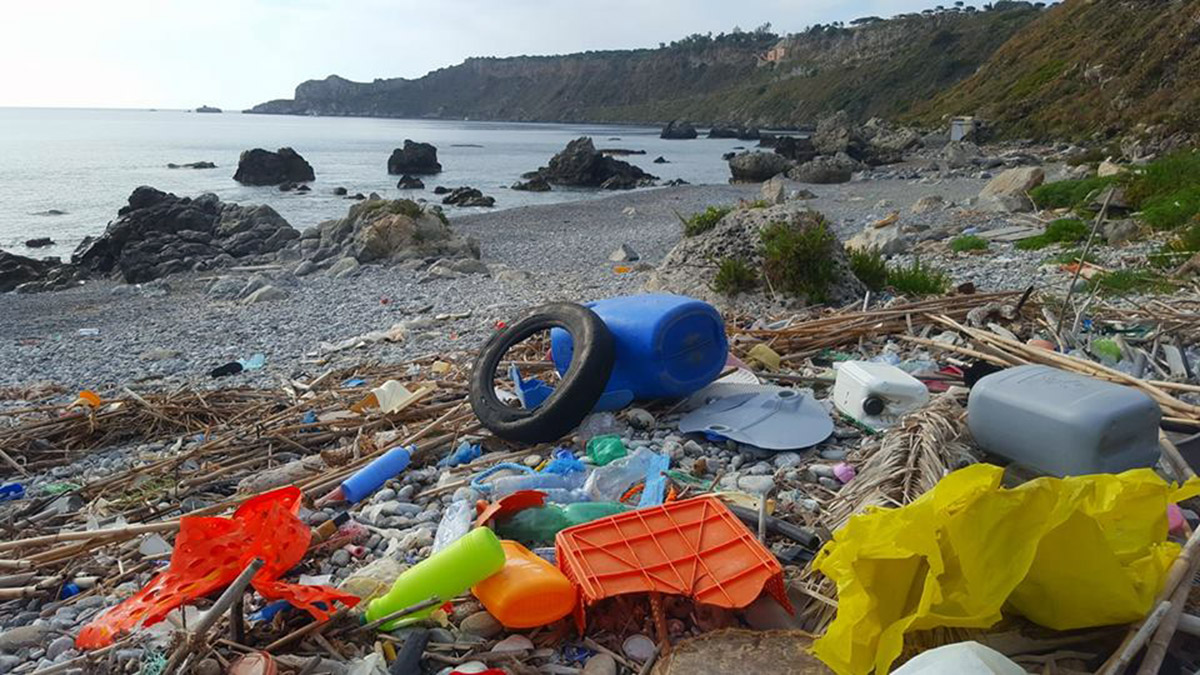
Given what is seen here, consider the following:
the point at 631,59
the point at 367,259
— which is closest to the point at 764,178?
the point at 367,259

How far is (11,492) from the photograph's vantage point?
449 cm

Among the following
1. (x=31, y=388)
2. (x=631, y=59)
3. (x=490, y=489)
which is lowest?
(x=31, y=388)

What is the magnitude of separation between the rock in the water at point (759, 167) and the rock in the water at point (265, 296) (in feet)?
92.1

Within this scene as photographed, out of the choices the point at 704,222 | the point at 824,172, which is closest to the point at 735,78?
the point at 824,172

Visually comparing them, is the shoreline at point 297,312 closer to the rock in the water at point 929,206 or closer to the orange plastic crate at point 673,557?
the rock in the water at point 929,206

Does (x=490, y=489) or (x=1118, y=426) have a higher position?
(x=1118, y=426)

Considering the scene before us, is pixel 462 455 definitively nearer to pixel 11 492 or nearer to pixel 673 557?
pixel 673 557

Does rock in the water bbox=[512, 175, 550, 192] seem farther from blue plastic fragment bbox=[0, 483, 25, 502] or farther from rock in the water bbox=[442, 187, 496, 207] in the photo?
blue plastic fragment bbox=[0, 483, 25, 502]

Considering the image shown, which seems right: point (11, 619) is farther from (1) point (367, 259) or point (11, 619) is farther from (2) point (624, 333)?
(1) point (367, 259)

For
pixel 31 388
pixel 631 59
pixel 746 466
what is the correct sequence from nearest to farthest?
pixel 746 466 < pixel 31 388 < pixel 631 59

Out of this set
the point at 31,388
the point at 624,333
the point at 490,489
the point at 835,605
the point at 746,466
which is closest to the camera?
the point at 835,605

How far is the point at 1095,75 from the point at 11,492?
143ft

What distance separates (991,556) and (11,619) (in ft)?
10.3

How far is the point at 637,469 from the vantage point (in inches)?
135
